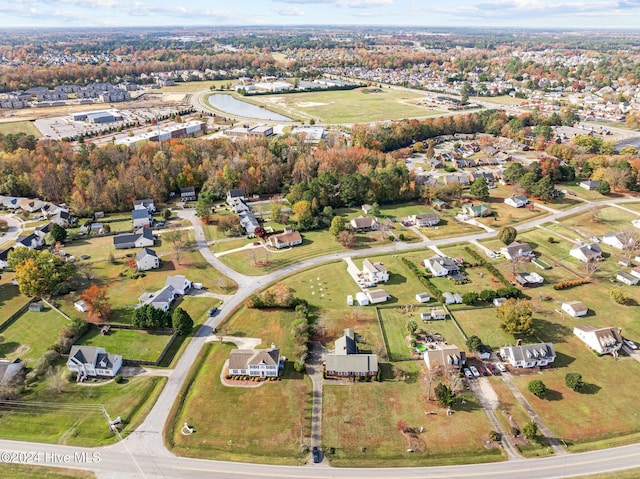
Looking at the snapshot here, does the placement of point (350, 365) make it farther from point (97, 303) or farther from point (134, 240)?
point (134, 240)

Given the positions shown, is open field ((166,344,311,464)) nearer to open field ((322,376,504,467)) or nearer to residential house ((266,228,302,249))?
open field ((322,376,504,467))

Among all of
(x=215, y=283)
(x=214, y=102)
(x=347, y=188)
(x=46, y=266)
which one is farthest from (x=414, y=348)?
(x=214, y=102)

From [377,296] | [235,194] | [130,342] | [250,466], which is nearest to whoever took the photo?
[250,466]

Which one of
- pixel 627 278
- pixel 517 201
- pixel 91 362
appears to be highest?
pixel 517 201

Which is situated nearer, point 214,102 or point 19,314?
point 19,314

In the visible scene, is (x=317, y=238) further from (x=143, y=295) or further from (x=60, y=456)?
(x=60, y=456)

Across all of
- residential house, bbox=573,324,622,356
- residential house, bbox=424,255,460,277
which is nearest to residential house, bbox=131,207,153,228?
residential house, bbox=424,255,460,277

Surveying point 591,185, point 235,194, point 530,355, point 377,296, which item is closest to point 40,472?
point 377,296
